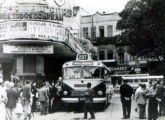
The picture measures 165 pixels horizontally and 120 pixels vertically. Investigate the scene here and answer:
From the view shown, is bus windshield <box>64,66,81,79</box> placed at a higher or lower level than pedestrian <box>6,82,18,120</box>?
higher

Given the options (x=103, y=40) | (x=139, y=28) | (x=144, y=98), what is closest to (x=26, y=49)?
(x=144, y=98)

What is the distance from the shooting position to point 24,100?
1750 cm

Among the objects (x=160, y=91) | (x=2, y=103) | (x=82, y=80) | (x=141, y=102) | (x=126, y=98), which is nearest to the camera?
(x=2, y=103)

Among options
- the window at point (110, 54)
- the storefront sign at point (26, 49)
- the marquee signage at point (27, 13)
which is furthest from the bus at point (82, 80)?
the window at point (110, 54)

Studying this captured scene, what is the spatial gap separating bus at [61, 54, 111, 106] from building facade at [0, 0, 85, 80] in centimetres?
740

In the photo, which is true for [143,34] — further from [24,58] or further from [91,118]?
[91,118]

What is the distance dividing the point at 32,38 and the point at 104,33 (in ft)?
116

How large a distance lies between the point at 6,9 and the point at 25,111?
56.3 ft

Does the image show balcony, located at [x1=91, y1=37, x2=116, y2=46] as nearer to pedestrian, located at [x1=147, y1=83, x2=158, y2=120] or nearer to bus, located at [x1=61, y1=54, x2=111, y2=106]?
bus, located at [x1=61, y1=54, x2=111, y2=106]

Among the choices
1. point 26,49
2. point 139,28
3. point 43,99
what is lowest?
point 43,99

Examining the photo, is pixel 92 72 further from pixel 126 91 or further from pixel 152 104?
pixel 152 104

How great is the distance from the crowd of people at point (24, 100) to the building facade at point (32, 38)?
7155 mm

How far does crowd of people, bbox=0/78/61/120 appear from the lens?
14725mm

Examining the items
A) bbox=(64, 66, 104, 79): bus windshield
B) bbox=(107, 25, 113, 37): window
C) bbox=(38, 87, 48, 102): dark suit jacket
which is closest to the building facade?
bbox=(64, 66, 104, 79): bus windshield
